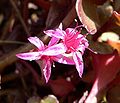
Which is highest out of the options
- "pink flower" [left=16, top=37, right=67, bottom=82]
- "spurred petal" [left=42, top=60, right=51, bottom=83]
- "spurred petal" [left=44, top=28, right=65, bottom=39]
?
"spurred petal" [left=44, top=28, right=65, bottom=39]

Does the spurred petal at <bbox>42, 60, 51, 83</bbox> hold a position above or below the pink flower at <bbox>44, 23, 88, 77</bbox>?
below

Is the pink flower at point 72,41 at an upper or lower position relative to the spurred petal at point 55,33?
lower

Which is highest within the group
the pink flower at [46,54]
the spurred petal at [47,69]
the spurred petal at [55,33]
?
the spurred petal at [55,33]

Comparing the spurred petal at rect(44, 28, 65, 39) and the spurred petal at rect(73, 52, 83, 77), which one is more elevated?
the spurred petal at rect(44, 28, 65, 39)

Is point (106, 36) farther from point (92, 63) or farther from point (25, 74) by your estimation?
point (25, 74)

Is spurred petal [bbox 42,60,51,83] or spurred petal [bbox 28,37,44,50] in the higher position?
spurred petal [bbox 28,37,44,50]

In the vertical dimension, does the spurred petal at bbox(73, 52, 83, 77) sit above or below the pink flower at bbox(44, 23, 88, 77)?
below

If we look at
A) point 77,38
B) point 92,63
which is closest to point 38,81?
point 92,63

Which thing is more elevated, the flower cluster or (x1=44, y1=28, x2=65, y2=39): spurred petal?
(x1=44, y1=28, x2=65, y2=39): spurred petal
